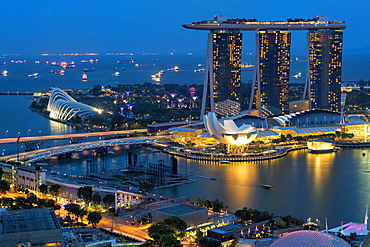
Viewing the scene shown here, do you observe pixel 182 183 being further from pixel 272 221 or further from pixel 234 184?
pixel 272 221

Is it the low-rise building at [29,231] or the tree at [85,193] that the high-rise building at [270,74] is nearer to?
the tree at [85,193]

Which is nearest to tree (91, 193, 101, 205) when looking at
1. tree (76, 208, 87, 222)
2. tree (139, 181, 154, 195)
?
tree (76, 208, 87, 222)

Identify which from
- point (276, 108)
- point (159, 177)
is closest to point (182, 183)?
point (159, 177)

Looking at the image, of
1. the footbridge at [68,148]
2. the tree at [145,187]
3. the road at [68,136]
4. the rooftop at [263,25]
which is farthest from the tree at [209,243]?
the rooftop at [263,25]

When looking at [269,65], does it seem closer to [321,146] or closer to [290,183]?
[321,146]

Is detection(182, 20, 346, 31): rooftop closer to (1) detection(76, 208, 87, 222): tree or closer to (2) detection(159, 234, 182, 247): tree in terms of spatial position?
(1) detection(76, 208, 87, 222): tree

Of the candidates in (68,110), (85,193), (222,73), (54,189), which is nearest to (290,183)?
(85,193)
